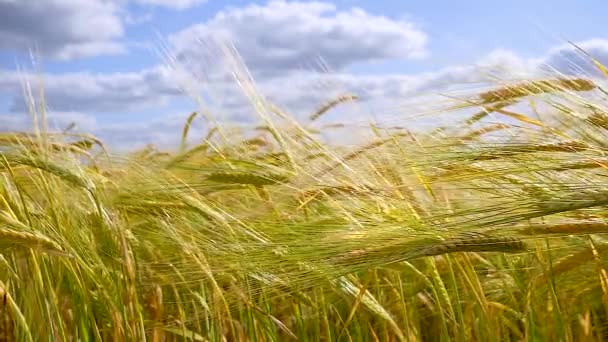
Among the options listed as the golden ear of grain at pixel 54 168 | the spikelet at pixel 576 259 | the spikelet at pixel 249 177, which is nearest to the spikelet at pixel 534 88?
the spikelet at pixel 576 259

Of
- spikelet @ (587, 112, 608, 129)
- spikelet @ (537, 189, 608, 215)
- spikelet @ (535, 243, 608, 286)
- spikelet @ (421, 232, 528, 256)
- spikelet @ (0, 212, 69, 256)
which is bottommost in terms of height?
spikelet @ (535, 243, 608, 286)

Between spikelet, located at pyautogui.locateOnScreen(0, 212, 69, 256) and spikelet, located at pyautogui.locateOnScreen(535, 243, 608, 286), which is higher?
spikelet, located at pyautogui.locateOnScreen(0, 212, 69, 256)

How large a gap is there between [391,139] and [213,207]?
1.25 feet

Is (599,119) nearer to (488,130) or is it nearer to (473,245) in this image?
(473,245)

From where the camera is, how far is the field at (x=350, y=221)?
1.11 metres

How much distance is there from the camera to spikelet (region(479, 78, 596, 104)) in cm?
126

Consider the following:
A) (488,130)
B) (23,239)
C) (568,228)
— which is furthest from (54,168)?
(568,228)

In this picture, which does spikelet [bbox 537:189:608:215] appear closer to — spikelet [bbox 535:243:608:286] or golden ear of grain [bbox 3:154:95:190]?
spikelet [bbox 535:243:608:286]

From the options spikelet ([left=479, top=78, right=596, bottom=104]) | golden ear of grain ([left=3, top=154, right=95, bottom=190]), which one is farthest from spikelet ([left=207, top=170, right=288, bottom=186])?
spikelet ([left=479, top=78, right=596, bottom=104])

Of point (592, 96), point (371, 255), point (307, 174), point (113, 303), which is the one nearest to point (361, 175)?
point (307, 174)

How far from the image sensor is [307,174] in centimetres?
137

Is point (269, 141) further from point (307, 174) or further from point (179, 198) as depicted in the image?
point (307, 174)

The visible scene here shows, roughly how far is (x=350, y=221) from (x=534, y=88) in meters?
0.37

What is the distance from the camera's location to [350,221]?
128cm
